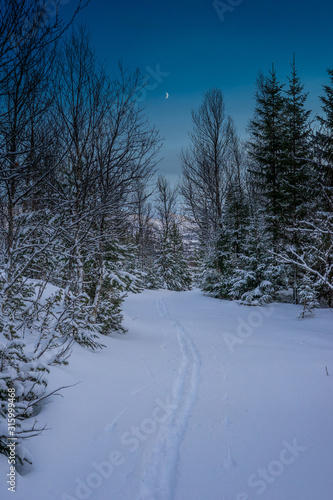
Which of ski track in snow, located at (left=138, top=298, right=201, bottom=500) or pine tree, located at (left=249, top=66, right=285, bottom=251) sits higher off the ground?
pine tree, located at (left=249, top=66, right=285, bottom=251)

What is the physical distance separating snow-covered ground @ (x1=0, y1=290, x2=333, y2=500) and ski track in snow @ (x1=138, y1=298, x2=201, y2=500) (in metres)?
0.01

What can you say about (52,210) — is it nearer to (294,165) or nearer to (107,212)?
(107,212)

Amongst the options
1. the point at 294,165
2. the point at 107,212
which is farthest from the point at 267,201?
the point at 107,212

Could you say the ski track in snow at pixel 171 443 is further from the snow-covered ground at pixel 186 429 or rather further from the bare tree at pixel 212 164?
the bare tree at pixel 212 164

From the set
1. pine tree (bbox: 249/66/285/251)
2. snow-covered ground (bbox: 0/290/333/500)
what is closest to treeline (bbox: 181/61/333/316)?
pine tree (bbox: 249/66/285/251)

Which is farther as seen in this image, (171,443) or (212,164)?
(212,164)

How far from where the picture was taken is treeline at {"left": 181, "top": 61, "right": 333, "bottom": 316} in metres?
13.0

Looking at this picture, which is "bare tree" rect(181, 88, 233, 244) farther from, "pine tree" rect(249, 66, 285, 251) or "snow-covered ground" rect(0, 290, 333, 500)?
"snow-covered ground" rect(0, 290, 333, 500)

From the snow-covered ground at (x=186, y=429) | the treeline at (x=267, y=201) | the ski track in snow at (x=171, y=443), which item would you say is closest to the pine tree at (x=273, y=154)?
the treeline at (x=267, y=201)

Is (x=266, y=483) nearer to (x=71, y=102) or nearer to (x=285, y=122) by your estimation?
(x=71, y=102)

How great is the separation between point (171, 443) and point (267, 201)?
15.1 meters

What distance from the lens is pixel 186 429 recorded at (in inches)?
126

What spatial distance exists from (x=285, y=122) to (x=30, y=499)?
58.8 ft

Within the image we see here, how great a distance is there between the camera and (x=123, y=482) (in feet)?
7.78
